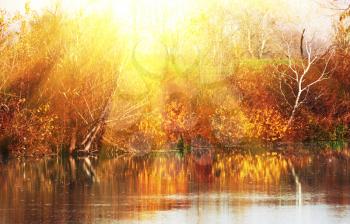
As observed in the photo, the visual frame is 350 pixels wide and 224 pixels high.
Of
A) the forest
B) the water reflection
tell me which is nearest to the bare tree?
the forest

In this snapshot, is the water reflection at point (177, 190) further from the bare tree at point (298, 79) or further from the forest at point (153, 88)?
the bare tree at point (298, 79)

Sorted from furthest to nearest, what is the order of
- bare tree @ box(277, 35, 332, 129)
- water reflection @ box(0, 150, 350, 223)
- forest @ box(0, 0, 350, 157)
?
1. bare tree @ box(277, 35, 332, 129)
2. forest @ box(0, 0, 350, 157)
3. water reflection @ box(0, 150, 350, 223)

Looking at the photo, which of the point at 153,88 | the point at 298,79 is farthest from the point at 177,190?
the point at 298,79

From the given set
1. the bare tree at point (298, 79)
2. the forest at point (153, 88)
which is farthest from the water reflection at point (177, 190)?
the bare tree at point (298, 79)

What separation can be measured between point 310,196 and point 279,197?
784mm

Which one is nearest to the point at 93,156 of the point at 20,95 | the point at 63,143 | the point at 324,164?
the point at 63,143

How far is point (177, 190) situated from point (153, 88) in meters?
20.3

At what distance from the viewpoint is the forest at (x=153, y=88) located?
36344 mm

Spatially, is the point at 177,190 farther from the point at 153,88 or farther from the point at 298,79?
the point at 298,79

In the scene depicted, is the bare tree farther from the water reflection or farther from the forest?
the water reflection

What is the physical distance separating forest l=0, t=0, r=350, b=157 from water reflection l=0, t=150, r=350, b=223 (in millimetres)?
3941

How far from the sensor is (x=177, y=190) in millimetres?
21703

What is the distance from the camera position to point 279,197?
1956 centimetres

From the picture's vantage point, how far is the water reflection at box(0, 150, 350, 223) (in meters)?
16.3
